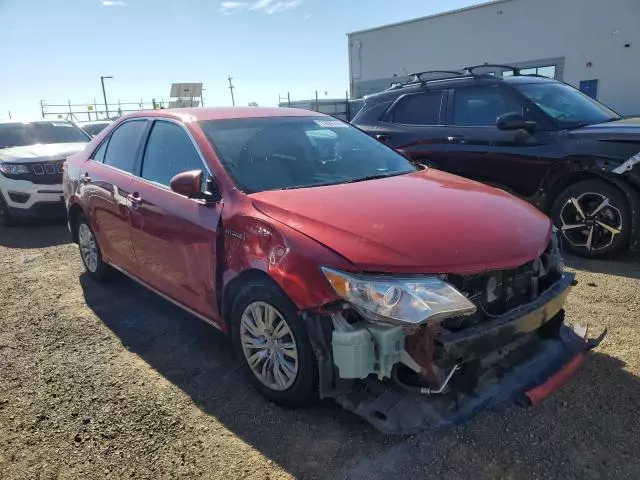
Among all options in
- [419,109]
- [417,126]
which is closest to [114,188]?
[417,126]

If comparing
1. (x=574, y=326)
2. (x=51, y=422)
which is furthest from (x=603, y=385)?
(x=51, y=422)

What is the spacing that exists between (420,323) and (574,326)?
4.95ft

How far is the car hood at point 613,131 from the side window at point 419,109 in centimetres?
170

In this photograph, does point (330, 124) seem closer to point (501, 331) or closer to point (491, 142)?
point (501, 331)

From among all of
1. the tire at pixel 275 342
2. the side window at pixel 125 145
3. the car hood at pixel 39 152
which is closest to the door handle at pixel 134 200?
the side window at pixel 125 145

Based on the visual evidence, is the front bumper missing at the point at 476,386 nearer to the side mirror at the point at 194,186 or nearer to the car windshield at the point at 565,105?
the side mirror at the point at 194,186

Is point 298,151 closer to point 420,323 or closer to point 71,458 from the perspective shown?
point 420,323

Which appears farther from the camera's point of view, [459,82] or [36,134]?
[36,134]

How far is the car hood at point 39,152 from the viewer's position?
7668mm

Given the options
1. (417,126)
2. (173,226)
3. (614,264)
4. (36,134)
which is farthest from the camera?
(36,134)

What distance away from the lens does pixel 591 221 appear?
5023mm

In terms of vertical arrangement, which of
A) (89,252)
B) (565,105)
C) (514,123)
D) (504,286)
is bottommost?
(89,252)

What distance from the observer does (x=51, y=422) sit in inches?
111

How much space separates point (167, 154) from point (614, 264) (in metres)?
4.18
